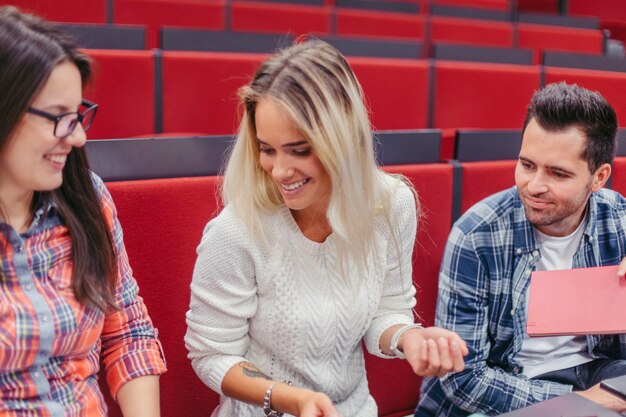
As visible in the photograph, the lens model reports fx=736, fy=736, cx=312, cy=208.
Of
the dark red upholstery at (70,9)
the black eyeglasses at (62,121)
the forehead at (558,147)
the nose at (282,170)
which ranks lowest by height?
the nose at (282,170)

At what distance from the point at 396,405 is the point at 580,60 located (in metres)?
1.24

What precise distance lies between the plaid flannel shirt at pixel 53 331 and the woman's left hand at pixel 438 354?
205mm

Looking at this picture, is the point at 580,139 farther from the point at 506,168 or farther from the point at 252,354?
the point at 252,354

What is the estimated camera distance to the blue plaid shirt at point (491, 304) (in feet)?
2.34

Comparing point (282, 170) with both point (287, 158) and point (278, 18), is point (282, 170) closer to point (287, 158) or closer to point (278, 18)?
point (287, 158)

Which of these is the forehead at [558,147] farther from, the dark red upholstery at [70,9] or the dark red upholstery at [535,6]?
the dark red upholstery at [535,6]

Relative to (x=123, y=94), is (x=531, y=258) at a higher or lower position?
lower

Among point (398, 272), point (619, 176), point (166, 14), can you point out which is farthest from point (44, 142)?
point (166, 14)

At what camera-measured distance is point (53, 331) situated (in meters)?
0.50

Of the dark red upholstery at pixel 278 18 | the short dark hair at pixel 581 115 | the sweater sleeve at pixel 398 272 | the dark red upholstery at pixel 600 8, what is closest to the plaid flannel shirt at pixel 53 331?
the sweater sleeve at pixel 398 272

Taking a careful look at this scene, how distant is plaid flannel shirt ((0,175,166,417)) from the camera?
19.3 inches

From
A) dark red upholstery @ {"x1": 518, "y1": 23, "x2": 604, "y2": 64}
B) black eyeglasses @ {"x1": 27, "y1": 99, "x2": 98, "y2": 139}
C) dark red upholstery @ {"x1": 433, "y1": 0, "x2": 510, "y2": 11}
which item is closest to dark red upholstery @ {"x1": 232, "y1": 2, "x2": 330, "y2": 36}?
dark red upholstery @ {"x1": 518, "y1": 23, "x2": 604, "y2": 64}

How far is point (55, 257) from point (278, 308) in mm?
188

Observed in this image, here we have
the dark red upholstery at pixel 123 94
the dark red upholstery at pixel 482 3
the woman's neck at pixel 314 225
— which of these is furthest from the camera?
the dark red upholstery at pixel 482 3
